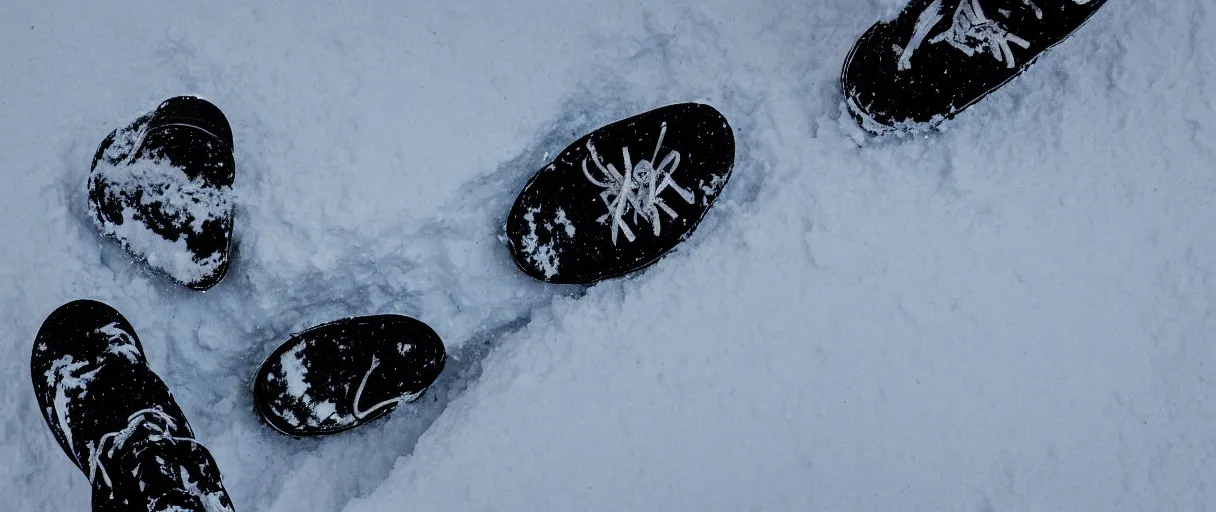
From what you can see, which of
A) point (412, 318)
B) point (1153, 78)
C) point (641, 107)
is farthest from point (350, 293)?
point (1153, 78)

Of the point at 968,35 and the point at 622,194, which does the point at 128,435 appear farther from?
the point at 968,35

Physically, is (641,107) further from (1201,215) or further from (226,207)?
(1201,215)

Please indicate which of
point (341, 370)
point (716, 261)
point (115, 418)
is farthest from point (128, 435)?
point (716, 261)

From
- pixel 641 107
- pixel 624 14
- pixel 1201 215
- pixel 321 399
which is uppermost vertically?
pixel 624 14

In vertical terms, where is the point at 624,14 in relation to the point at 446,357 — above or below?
above

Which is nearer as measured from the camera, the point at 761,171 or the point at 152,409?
the point at 152,409

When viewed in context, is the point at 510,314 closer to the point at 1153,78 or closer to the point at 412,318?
the point at 412,318

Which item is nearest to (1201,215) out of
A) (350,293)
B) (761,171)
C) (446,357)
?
(761,171)

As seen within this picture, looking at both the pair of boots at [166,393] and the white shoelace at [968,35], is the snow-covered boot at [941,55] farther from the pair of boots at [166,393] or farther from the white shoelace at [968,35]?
the pair of boots at [166,393]
